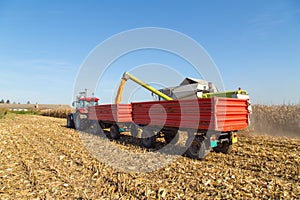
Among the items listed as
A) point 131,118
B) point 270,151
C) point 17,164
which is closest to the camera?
point 17,164

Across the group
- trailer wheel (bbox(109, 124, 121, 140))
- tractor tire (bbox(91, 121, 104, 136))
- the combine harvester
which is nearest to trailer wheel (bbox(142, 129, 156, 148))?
the combine harvester

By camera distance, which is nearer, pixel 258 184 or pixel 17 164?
pixel 258 184

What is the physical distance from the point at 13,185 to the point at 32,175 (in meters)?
0.54

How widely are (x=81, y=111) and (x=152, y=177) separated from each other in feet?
36.7

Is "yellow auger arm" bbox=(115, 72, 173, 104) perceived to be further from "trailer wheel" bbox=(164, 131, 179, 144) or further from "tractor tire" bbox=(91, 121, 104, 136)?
"trailer wheel" bbox=(164, 131, 179, 144)

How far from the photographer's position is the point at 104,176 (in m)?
5.45

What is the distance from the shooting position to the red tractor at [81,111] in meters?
15.0

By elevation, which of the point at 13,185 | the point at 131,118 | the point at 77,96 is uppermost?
the point at 77,96

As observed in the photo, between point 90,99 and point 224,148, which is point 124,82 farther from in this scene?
point 224,148

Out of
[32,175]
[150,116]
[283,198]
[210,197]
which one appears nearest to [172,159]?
[150,116]

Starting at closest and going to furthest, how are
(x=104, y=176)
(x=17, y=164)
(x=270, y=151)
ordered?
1. (x=104, y=176)
2. (x=17, y=164)
3. (x=270, y=151)

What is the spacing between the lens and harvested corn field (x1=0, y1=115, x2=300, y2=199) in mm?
4453

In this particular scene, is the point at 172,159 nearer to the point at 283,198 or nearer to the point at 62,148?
the point at 283,198

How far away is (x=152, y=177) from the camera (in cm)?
546
